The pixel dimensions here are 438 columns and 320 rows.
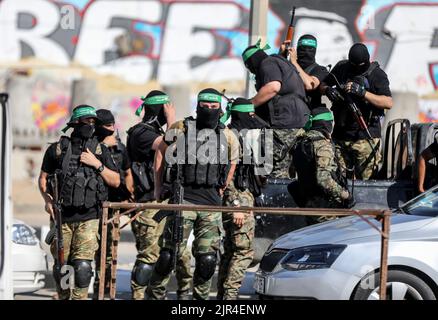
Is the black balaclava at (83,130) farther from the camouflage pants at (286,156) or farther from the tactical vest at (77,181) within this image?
the camouflage pants at (286,156)

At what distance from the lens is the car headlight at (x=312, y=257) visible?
7.89 metres

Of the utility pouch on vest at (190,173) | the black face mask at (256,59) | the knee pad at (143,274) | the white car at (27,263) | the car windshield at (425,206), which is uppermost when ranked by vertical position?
the black face mask at (256,59)

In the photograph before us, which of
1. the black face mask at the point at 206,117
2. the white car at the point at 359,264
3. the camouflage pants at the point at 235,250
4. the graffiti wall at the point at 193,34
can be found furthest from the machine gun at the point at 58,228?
the graffiti wall at the point at 193,34

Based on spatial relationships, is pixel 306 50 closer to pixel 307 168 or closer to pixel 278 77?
pixel 278 77

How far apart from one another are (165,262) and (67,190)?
1053 mm

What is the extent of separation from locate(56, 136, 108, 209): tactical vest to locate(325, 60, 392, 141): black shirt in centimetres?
249

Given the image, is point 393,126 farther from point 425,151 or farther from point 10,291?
point 10,291

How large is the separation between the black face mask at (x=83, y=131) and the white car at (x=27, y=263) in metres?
1.69

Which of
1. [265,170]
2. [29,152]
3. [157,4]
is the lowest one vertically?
[29,152]

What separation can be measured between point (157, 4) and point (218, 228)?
20.7m

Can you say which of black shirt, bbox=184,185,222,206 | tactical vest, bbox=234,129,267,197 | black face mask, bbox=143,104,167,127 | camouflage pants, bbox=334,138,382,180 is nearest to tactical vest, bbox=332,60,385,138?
camouflage pants, bbox=334,138,382,180

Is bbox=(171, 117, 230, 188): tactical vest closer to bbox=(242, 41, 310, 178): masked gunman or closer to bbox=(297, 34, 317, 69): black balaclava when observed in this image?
bbox=(242, 41, 310, 178): masked gunman
